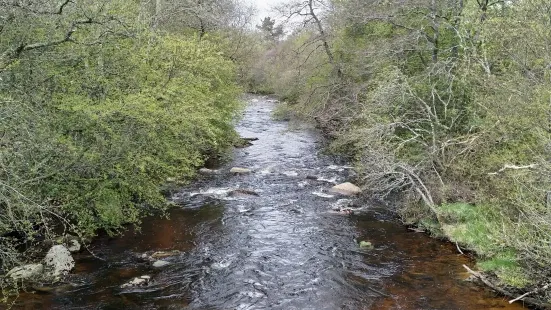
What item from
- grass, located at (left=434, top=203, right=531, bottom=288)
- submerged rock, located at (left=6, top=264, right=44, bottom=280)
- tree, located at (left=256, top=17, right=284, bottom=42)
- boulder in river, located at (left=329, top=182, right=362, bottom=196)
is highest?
tree, located at (left=256, top=17, right=284, bottom=42)

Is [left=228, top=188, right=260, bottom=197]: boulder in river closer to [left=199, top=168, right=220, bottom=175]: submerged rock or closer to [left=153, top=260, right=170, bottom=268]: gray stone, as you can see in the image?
[left=199, top=168, right=220, bottom=175]: submerged rock

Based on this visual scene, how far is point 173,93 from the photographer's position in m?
14.0

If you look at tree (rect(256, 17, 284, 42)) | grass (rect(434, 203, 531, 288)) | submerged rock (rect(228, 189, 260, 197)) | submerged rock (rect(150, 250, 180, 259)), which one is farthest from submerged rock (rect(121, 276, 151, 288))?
tree (rect(256, 17, 284, 42))

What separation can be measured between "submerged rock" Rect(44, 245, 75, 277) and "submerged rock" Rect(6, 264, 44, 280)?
0.24 meters

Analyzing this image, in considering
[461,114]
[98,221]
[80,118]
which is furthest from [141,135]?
[461,114]

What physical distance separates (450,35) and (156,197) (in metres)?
13.8

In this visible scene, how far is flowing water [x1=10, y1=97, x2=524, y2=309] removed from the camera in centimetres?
1068

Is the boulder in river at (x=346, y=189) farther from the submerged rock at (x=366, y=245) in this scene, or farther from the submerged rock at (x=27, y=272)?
the submerged rock at (x=27, y=272)

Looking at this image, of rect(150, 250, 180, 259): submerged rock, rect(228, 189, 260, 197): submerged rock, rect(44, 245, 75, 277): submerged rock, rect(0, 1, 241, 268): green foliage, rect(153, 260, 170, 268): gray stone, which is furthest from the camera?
rect(228, 189, 260, 197): submerged rock

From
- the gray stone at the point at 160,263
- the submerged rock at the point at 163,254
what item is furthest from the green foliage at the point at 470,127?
the gray stone at the point at 160,263

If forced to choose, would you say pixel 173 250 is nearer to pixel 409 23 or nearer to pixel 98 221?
pixel 98 221

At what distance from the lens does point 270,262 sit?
41.9ft

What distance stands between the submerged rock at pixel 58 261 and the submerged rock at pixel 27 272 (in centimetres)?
24

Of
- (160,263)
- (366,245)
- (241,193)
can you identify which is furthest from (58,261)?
(366,245)
